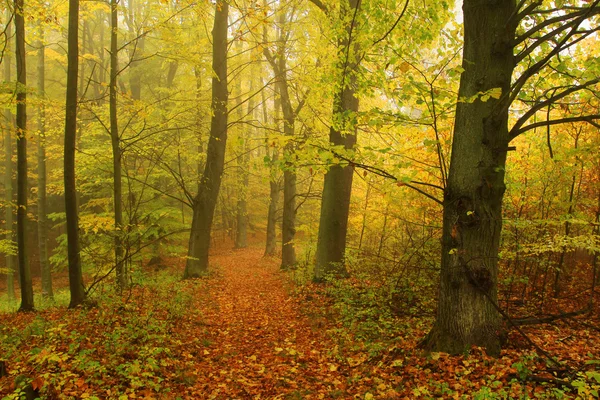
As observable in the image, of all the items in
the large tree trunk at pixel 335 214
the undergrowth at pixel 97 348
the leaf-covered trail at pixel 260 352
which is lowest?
the leaf-covered trail at pixel 260 352

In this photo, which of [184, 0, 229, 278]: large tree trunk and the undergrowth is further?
[184, 0, 229, 278]: large tree trunk

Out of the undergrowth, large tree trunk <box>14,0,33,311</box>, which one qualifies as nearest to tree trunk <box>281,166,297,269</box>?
the undergrowth

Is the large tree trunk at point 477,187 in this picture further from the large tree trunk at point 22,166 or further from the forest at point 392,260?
the large tree trunk at point 22,166

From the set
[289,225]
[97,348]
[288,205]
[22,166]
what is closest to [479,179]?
[97,348]

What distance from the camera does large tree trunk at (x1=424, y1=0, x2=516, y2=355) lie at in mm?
4250

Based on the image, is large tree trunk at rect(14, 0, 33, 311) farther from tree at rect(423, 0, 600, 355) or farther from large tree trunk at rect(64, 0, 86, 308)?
tree at rect(423, 0, 600, 355)

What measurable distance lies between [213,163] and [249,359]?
7543 millimetres

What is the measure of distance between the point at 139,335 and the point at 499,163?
5607mm

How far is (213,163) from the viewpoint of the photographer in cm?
1190

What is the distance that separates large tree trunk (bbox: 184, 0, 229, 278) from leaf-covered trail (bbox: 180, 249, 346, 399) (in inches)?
82.3

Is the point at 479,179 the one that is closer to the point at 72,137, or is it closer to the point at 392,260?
the point at 392,260

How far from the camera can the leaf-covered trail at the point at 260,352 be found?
4602 millimetres

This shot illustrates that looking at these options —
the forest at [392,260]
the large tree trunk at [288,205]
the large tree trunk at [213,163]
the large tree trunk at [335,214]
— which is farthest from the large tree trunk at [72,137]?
the large tree trunk at [288,205]

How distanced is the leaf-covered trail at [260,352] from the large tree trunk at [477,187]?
1.78 metres
